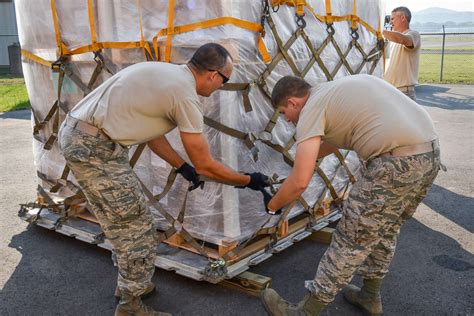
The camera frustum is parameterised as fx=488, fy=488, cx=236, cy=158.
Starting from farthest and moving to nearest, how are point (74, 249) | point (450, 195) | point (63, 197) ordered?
point (450, 195) → point (63, 197) → point (74, 249)

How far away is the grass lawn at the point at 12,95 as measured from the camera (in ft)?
43.3

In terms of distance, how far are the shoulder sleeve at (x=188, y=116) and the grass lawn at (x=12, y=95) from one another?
1136 centimetres

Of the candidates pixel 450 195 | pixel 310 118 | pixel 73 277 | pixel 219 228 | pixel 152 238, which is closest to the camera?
pixel 310 118

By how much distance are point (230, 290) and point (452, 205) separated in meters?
3.17

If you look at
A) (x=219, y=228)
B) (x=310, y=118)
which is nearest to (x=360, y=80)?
(x=310, y=118)

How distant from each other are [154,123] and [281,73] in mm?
1364

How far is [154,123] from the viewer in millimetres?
3039

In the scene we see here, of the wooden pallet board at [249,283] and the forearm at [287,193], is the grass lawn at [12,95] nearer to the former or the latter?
the wooden pallet board at [249,283]

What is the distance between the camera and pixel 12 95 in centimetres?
1481

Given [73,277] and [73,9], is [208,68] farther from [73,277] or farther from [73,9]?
[73,277]

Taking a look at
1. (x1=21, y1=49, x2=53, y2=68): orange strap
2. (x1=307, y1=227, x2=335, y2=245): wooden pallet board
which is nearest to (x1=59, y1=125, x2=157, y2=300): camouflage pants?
(x1=21, y1=49, x2=53, y2=68): orange strap

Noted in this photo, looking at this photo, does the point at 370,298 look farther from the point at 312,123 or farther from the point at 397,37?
the point at 397,37

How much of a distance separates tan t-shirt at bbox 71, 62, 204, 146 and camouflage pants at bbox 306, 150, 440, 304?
43.6 inches

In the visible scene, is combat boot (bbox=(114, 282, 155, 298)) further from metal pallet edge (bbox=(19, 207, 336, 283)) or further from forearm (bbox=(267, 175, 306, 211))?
forearm (bbox=(267, 175, 306, 211))
